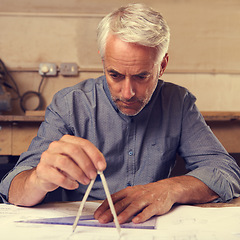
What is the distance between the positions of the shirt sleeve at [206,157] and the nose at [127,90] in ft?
0.96

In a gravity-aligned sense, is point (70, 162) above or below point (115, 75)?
below

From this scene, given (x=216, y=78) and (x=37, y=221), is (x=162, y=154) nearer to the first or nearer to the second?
(x=37, y=221)

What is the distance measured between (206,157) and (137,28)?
47 centimetres

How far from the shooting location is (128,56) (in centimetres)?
98

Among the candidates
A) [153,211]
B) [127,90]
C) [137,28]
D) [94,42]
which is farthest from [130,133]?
[94,42]

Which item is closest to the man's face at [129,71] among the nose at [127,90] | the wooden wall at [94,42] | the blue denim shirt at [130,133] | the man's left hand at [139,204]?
the nose at [127,90]

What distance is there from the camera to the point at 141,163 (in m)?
1.17

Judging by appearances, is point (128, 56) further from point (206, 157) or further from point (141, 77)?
point (206, 157)

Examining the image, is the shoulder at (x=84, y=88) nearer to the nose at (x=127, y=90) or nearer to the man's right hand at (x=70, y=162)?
the nose at (x=127, y=90)

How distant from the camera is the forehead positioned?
3.24ft

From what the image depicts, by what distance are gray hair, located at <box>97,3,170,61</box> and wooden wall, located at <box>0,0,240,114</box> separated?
1.51 metres

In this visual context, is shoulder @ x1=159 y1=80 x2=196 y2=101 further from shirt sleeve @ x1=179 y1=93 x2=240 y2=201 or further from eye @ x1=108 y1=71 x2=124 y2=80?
eye @ x1=108 y1=71 x2=124 y2=80

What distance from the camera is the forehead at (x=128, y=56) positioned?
3.24 ft

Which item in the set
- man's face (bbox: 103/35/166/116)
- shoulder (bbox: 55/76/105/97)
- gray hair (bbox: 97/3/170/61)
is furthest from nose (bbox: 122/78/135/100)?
shoulder (bbox: 55/76/105/97)
